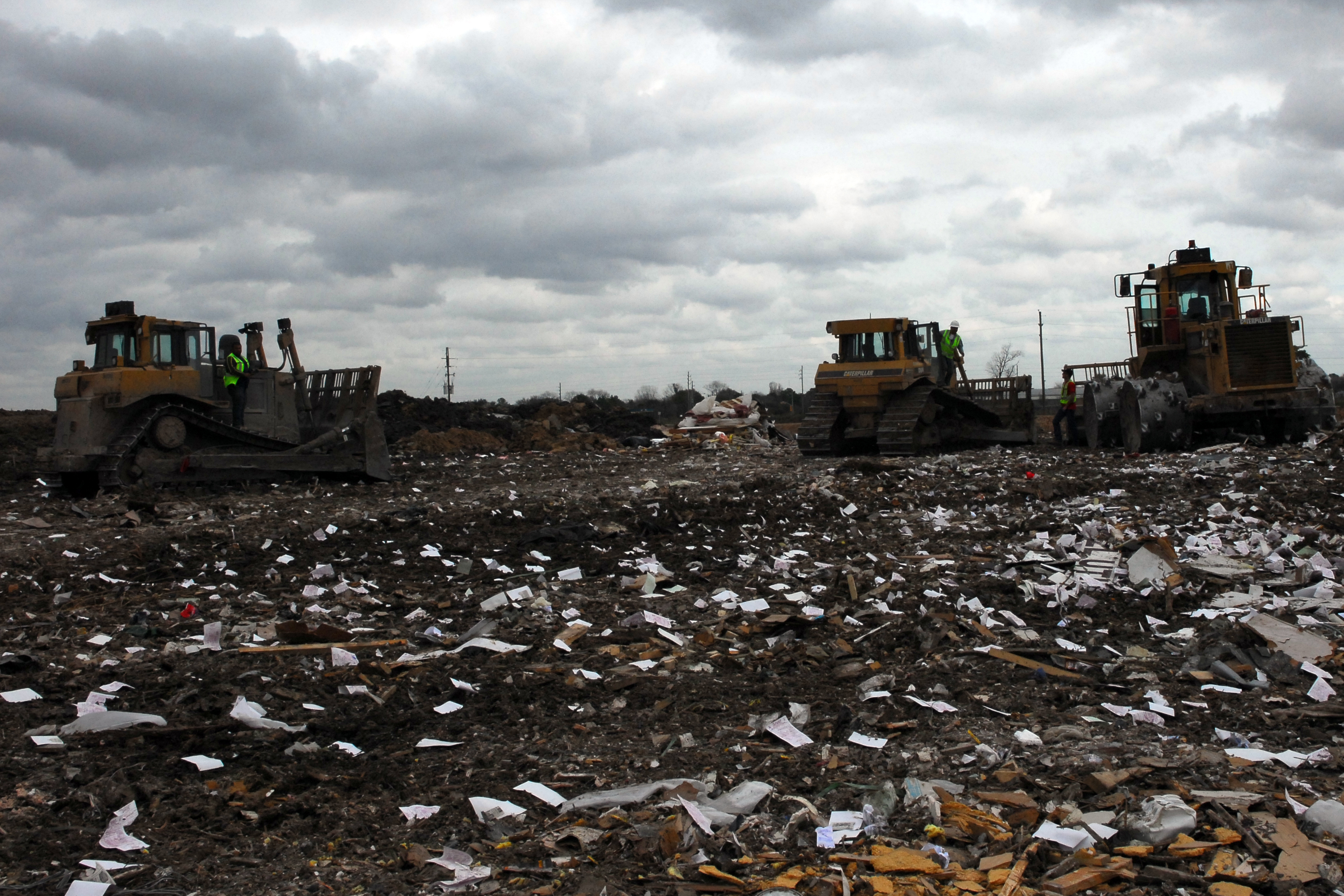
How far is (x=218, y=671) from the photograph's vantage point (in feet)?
16.7

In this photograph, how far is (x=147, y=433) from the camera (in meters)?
12.6

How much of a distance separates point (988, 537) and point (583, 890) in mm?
6033

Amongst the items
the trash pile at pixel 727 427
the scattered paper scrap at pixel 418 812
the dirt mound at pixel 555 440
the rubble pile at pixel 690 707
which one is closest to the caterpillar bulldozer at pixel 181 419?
the rubble pile at pixel 690 707

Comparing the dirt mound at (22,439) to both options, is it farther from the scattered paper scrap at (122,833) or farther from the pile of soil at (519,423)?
the scattered paper scrap at (122,833)

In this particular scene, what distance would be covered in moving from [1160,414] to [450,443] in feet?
44.6

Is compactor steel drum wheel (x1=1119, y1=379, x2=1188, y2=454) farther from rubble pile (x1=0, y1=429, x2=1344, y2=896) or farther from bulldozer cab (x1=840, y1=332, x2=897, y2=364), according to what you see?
rubble pile (x1=0, y1=429, x2=1344, y2=896)

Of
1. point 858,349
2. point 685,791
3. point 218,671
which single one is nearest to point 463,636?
point 218,671

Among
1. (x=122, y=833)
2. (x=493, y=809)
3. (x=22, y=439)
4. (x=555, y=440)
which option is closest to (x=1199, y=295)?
(x=555, y=440)

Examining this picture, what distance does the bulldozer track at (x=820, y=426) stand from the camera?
56.1 ft

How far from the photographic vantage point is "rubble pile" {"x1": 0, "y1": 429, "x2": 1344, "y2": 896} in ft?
10.2

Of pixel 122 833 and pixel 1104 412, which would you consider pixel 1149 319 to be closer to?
pixel 1104 412

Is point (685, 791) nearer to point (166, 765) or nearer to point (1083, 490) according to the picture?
point (166, 765)

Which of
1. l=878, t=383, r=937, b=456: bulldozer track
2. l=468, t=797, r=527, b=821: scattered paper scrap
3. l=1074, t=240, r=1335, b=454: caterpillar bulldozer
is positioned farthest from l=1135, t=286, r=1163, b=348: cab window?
l=468, t=797, r=527, b=821: scattered paper scrap

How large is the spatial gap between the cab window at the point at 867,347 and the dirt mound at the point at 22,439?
481 inches
